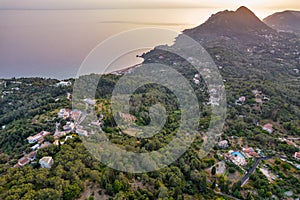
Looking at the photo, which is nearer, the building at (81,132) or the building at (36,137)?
the building at (81,132)

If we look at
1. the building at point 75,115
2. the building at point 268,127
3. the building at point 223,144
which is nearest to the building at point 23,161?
the building at point 75,115

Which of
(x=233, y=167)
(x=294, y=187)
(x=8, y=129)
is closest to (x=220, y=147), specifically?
(x=233, y=167)

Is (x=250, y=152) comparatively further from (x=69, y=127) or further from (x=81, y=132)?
(x=69, y=127)

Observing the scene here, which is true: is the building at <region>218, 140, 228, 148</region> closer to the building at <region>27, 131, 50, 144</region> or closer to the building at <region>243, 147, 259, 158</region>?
the building at <region>243, 147, 259, 158</region>

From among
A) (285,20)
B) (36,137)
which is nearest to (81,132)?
(36,137)

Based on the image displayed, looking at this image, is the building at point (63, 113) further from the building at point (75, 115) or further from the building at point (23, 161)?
the building at point (23, 161)

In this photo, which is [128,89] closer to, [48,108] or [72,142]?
[48,108]

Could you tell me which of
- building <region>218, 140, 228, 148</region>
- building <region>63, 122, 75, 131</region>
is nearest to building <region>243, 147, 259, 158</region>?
building <region>218, 140, 228, 148</region>

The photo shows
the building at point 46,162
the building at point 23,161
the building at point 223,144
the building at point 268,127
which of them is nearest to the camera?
the building at point 46,162
